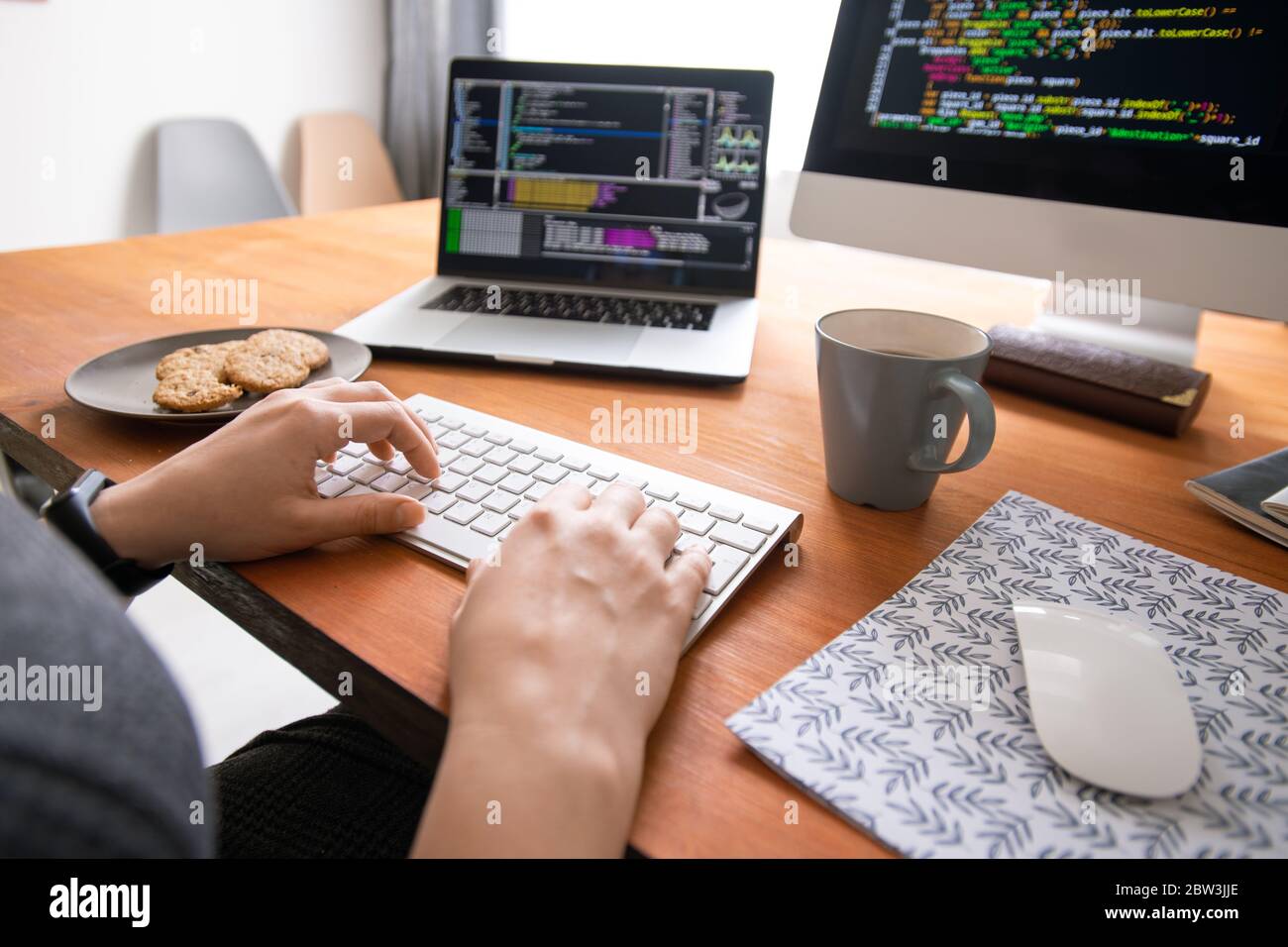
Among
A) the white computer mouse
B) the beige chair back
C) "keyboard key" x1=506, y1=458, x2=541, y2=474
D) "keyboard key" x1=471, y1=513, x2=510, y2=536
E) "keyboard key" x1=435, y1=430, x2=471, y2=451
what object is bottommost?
the white computer mouse

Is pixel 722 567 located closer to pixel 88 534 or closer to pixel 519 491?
pixel 519 491

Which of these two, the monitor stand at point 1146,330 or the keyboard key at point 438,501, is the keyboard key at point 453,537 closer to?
the keyboard key at point 438,501

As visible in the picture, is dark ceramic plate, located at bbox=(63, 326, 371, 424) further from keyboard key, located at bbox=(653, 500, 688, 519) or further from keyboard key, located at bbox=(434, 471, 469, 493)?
keyboard key, located at bbox=(653, 500, 688, 519)

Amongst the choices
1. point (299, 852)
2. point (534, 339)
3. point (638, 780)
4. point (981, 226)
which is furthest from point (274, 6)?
point (638, 780)

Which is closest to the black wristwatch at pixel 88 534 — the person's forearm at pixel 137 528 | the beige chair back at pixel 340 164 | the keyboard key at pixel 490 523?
the person's forearm at pixel 137 528

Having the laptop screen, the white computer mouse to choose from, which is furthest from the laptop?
the white computer mouse

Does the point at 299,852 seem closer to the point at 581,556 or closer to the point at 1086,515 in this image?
the point at 581,556

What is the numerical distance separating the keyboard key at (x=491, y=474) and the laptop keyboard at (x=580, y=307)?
34 cm

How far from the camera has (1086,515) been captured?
58cm

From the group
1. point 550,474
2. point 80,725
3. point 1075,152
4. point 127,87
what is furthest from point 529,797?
point 127,87

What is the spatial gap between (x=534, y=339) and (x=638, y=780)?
22.0 inches

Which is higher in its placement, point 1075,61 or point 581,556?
point 1075,61

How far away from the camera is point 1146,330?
84 centimetres

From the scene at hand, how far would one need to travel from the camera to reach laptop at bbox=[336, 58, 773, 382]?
91 cm
